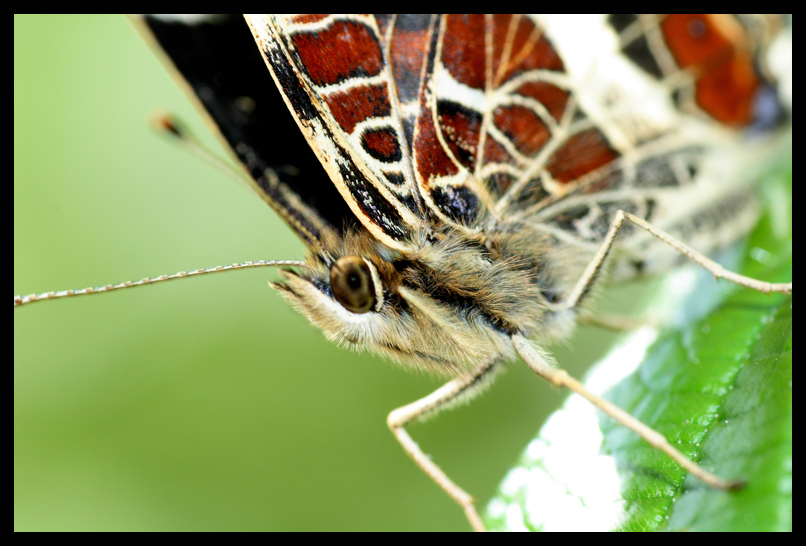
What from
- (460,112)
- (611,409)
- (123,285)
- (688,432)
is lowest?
(688,432)

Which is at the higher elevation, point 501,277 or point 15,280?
point 15,280

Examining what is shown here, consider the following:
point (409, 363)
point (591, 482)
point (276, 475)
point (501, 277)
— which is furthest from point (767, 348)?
point (276, 475)

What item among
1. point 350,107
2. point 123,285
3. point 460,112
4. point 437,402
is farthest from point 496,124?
point 123,285

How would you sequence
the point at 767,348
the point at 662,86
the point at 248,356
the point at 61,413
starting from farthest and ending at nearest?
1. the point at 248,356
2. the point at 61,413
3. the point at 662,86
4. the point at 767,348

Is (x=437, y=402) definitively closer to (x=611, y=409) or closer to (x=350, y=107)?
(x=611, y=409)

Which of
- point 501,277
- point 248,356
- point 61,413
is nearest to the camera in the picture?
point 501,277

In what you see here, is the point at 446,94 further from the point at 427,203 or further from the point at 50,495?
the point at 50,495

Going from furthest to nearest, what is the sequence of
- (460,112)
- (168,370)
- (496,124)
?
(168,370), (496,124), (460,112)

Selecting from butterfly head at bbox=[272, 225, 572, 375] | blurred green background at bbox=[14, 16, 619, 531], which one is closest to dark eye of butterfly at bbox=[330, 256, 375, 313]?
butterfly head at bbox=[272, 225, 572, 375]
